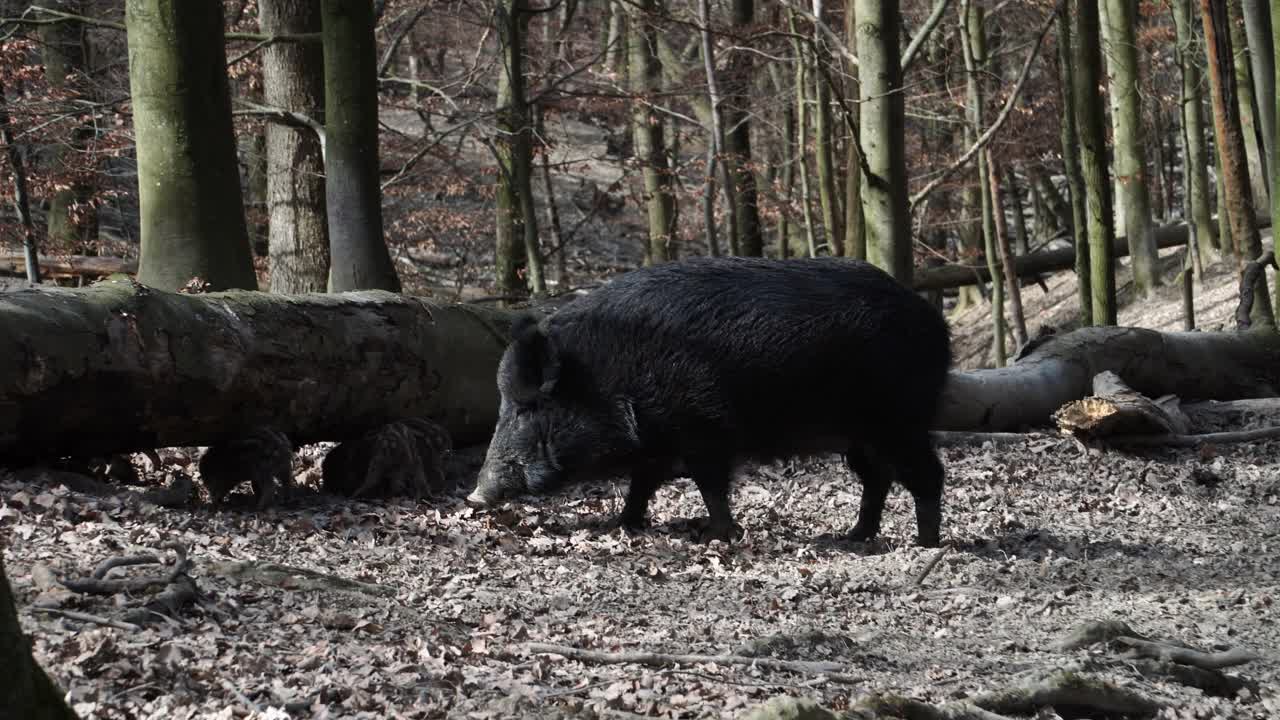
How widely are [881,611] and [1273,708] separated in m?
1.54

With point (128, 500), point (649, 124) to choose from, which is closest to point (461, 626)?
point (128, 500)

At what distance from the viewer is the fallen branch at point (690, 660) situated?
3.95 meters

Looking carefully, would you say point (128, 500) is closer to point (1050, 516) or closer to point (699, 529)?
point (699, 529)

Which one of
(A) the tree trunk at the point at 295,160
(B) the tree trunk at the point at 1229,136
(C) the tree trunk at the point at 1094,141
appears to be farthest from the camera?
(B) the tree trunk at the point at 1229,136

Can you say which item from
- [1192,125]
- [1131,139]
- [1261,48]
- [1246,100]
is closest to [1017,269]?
[1131,139]

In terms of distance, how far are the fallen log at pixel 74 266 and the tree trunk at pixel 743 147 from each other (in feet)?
24.7

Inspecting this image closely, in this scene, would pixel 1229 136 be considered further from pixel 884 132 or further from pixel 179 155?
pixel 179 155

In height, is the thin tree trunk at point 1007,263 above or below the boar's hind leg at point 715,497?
above

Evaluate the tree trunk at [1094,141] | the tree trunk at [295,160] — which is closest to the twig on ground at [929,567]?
the tree trunk at [1094,141]

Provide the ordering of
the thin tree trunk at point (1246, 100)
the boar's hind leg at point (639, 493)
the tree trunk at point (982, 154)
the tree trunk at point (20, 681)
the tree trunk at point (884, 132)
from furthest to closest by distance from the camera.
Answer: the thin tree trunk at point (1246, 100), the tree trunk at point (982, 154), the tree trunk at point (884, 132), the boar's hind leg at point (639, 493), the tree trunk at point (20, 681)

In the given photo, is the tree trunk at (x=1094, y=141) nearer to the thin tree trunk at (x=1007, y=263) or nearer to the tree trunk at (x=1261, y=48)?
the tree trunk at (x=1261, y=48)

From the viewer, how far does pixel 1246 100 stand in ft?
51.3

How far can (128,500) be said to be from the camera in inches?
226

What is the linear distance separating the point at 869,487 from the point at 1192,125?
1186 cm
